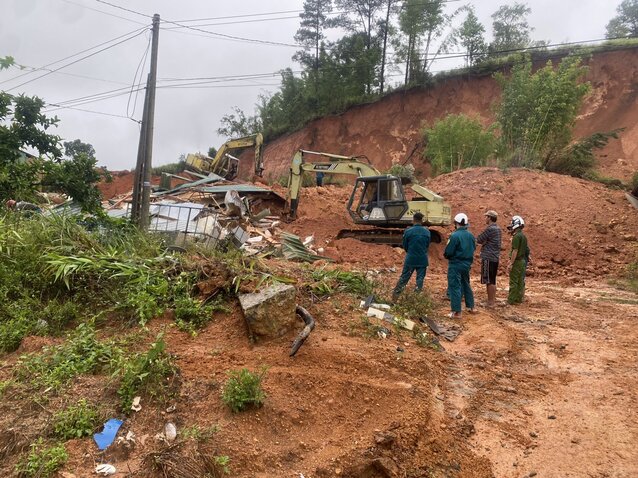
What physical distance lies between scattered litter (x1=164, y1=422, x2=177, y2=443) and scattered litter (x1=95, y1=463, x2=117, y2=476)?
382 millimetres

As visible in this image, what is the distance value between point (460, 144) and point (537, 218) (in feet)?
27.5

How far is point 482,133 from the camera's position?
23047 millimetres

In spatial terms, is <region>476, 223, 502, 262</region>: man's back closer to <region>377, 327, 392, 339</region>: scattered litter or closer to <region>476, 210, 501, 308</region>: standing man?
<region>476, 210, 501, 308</region>: standing man

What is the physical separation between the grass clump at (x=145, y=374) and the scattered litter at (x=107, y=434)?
0.14 metres

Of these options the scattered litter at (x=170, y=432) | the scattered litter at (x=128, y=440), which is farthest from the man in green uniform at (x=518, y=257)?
the scattered litter at (x=128, y=440)

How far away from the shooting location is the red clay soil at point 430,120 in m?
25.8

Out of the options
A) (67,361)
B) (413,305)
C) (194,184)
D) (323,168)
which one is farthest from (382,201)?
(67,361)

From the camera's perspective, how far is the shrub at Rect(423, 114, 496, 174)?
2283 centimetres

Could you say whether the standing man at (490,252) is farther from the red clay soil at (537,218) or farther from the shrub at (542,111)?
the shrub at (542,111)

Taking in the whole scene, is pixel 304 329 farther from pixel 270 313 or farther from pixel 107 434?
pixel 107 434

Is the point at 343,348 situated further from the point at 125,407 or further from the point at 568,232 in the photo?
the point at 568,232

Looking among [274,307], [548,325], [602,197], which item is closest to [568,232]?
[602,197]

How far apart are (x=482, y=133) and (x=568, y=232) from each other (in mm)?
9629

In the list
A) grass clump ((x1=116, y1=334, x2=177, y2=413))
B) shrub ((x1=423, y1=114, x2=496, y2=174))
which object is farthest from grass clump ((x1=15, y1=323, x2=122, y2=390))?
shrub ((x1=423, y1=114, x2=496, y2=174))
